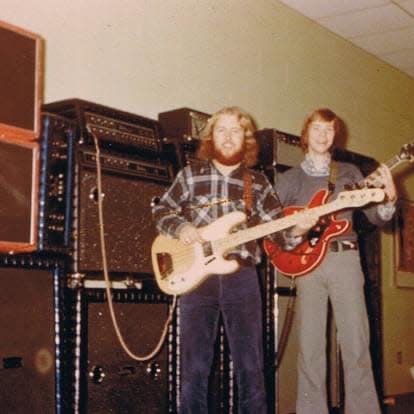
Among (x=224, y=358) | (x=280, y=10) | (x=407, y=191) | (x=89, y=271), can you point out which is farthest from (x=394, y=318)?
(x=89, y=271)

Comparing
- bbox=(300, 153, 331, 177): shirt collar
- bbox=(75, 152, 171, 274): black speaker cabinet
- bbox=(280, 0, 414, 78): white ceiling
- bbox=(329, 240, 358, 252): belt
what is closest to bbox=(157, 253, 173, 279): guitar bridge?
bbox=(75, 152, 171, 274): black speaker cabinet

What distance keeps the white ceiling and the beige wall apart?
0.09 m

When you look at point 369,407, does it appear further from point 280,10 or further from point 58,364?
point 280,10

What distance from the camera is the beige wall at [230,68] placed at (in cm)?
335

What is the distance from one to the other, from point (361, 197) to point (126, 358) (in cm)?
114

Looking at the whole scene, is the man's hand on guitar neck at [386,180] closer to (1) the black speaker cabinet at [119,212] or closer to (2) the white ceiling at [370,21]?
(1) the black speaker cabinet at [119,212]

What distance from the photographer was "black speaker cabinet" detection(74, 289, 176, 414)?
2506mm

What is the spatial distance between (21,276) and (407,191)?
177 inches

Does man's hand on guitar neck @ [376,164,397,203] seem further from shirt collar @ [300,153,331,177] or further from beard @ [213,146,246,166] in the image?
beard @ [213,146,246,166]

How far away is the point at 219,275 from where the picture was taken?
9.01ft

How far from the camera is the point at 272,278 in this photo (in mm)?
3326

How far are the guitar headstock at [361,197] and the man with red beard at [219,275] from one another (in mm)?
312

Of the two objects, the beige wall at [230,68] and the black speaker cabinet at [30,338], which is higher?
the beige wall at [230,68]

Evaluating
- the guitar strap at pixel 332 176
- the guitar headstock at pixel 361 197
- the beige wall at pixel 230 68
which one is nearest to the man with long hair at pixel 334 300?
the guitar strap at pixel 332 176
